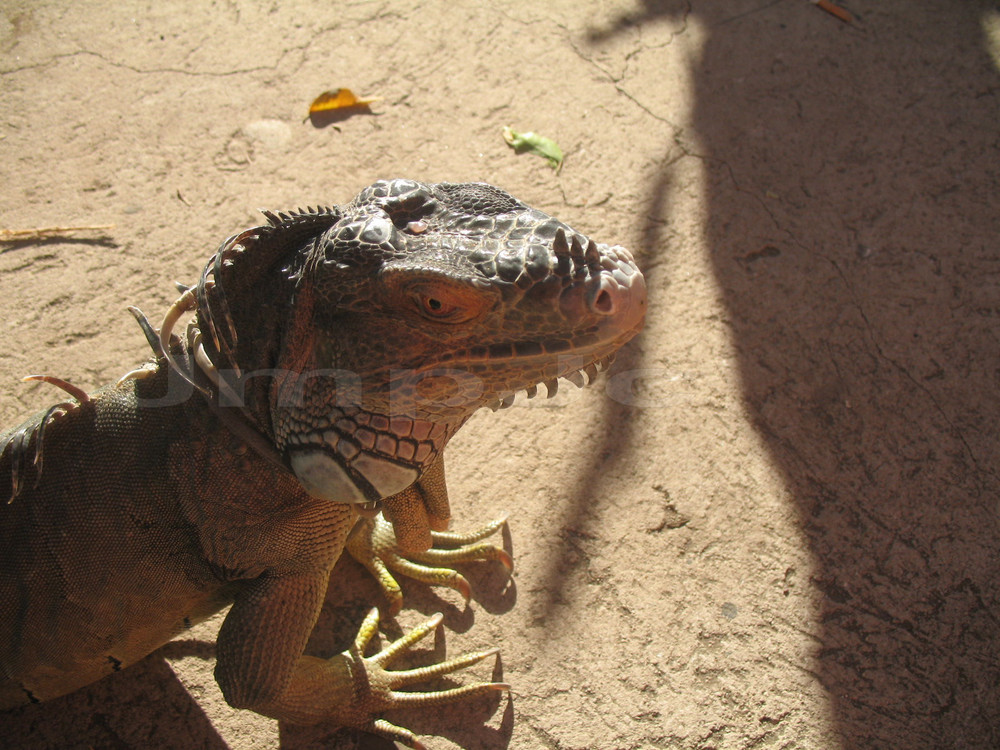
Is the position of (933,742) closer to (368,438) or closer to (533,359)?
(533,359)

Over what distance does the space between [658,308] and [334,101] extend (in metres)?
2.33

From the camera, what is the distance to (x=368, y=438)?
181 centimetres

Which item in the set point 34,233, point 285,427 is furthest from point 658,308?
point 34,233

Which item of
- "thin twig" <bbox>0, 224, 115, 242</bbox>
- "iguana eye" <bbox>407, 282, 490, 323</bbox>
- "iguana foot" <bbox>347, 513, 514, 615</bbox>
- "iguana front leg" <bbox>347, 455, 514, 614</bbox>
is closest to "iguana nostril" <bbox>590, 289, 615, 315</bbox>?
"iguana eye" <bbox>407, 282, 490, 323</bbox>

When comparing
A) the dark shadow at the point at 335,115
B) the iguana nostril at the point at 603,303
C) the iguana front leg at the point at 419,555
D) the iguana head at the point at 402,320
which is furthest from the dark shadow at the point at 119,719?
the dark shadow at the point at 335,115

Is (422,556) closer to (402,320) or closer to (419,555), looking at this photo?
(419,555)

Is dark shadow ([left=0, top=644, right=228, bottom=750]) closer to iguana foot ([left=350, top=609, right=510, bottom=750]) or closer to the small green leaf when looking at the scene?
iguana foot ([left=350, top=609, right=510, bottom=750])

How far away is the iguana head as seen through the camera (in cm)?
173

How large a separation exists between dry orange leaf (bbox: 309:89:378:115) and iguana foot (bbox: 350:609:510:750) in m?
3.09

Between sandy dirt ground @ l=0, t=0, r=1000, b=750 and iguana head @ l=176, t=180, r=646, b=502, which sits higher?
iguana head @ l=176, t=180, r=646, b=502

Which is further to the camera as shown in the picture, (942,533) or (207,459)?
(942,533)

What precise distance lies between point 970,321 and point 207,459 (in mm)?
3262

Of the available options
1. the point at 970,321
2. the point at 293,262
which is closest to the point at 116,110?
the point at 293,262

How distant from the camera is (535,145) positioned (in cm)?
430
